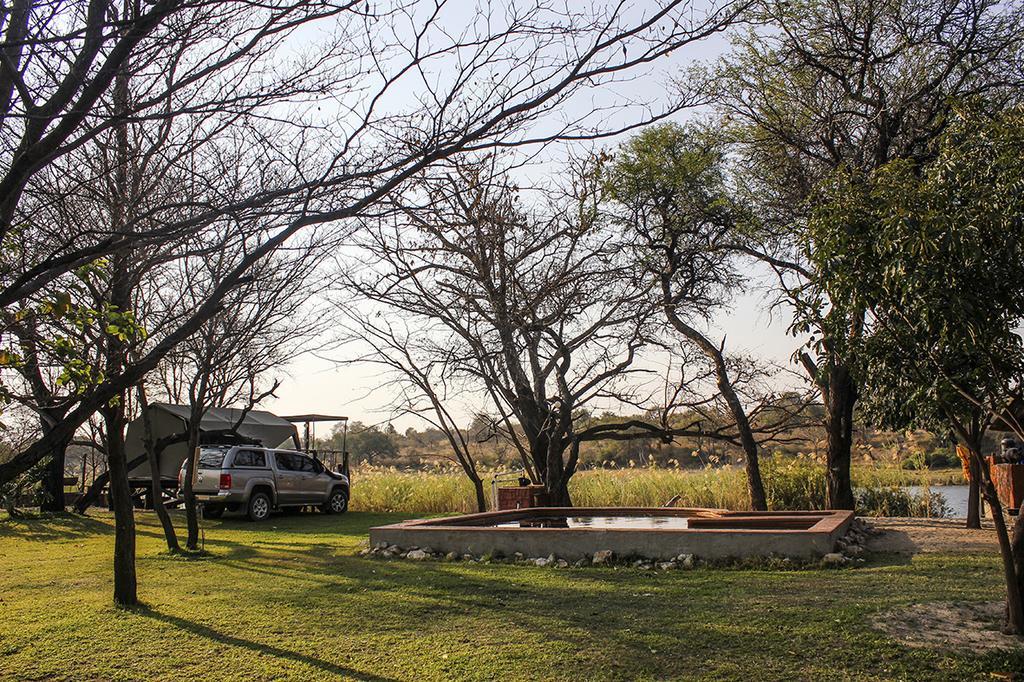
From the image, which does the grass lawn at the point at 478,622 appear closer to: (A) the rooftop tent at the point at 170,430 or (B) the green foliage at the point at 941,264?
(B) the green foliage at the point at 941,264

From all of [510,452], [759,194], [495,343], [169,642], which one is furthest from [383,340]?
[510,452]

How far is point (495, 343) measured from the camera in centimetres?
1323

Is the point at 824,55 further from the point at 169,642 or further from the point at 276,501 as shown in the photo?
the point at 276,501

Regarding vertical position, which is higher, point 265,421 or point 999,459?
point 265,421

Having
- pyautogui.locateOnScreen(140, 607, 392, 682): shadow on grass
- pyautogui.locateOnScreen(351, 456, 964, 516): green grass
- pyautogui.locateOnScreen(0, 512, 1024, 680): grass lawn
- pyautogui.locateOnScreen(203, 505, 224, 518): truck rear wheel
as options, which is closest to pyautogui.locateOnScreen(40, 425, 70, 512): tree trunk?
pyautogui.locateOnScreen(203, 505, 224, 518): truck rear wheel

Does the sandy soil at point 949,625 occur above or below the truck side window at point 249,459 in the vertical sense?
below

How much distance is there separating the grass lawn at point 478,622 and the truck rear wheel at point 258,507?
8.03 m

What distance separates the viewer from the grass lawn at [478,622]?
5352 mm

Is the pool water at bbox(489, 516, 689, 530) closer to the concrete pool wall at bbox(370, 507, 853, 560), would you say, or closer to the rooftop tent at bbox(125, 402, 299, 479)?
the concrete pool wall at bbox(370, 507, 853, 560)

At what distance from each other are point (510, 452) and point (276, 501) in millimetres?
11350

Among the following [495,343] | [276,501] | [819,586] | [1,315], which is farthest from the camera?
[276,501]

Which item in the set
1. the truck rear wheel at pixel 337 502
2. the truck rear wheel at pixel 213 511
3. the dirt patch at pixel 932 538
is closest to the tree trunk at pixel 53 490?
the truck rear wheel at pixel 213 511

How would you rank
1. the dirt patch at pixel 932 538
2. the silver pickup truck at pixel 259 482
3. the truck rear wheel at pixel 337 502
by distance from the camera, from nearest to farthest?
the dirt patch at pixel 932 538 → the silver pickup truck at pixel 259 482 → the truck rear wheel at pixel 337 502

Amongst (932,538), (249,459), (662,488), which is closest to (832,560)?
(932,538)
